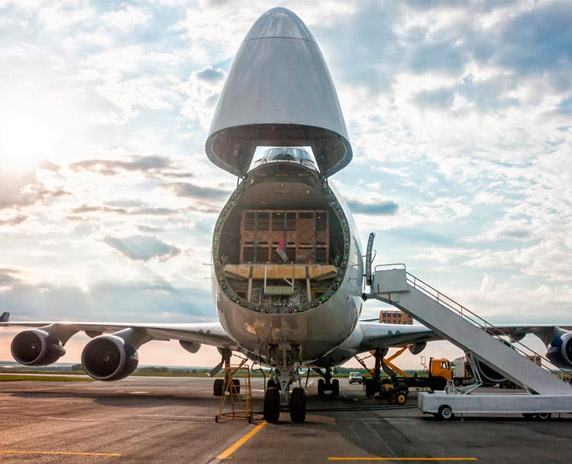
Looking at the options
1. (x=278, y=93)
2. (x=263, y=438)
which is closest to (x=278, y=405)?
(x=263, y=438)

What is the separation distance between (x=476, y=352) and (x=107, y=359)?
468 inches

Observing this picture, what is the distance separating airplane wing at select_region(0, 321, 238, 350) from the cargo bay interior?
560cm

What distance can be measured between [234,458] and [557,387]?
10.6 metres

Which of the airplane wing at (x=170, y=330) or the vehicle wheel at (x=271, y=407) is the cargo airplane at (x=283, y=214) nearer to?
the vehicle wheel at (x=271, y=407)

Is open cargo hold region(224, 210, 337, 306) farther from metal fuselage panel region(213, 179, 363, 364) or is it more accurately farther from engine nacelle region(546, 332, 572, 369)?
engine nacelle region(546, 332, 572, 369)

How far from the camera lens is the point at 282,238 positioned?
1566cm

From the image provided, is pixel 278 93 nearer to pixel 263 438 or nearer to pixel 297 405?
pixel 263 438

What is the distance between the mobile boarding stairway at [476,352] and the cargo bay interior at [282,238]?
6.04 ft

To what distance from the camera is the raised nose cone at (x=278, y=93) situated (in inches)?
464

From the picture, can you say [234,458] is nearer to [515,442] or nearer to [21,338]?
[515,442]

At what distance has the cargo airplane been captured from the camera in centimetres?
1207

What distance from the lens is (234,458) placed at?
8.09 meters

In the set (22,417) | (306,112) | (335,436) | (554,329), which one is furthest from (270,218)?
(554,329)

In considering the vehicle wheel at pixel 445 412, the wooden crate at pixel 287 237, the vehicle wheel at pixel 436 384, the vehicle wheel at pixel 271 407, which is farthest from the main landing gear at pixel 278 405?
the vehicle wheel at pixel 436 384
